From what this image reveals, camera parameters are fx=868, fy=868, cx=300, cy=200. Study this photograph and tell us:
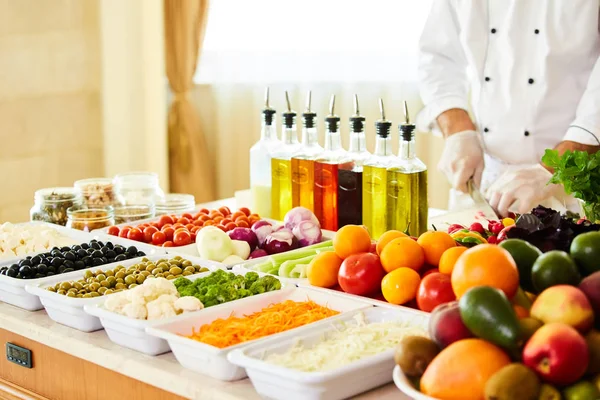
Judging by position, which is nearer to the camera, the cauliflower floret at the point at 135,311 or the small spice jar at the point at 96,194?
the cauliflower floret at the point at 135,311

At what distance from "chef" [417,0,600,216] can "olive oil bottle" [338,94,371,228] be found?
44 centimetres

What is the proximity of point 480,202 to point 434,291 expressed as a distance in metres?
1.01

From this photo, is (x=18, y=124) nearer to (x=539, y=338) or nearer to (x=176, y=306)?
(x=176, y=306)

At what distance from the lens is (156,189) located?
255 centimetres

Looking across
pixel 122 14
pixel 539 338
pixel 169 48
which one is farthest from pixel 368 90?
pixel 539 338

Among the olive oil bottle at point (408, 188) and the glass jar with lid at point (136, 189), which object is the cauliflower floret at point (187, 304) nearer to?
the olive oil bottle at point (408, 188)

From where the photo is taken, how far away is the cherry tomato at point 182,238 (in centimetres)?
205

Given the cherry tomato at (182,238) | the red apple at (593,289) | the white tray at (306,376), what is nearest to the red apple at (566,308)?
the red apple at (593,289)

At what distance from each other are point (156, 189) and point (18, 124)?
199cm

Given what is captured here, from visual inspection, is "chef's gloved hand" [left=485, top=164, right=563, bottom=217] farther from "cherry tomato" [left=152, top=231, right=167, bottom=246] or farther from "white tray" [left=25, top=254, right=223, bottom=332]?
"white tray" [left=25, top=254, right=223, bottom=332]

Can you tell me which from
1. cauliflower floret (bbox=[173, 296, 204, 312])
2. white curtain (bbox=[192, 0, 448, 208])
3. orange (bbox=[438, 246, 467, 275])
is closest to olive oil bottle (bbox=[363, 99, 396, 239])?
orange (bbox=[438, 246, 467, 275])

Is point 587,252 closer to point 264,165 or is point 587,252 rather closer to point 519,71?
point 264,165

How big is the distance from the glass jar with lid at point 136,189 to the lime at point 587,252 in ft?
4.81

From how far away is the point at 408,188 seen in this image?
2.00 meters
